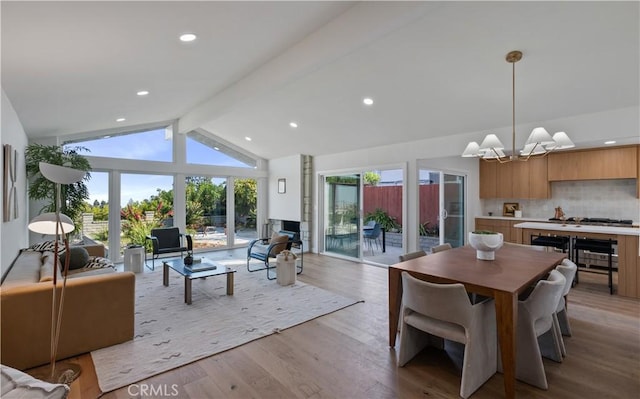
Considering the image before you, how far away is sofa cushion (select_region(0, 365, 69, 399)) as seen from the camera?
1079 mm

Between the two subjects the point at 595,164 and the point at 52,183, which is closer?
the point at 52,183

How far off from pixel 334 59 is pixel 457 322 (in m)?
2.52

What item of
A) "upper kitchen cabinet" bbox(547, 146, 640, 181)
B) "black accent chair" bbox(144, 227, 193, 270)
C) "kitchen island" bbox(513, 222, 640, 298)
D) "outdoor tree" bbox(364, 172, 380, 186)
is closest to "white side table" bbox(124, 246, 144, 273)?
"black accent chair" bbox(144, 227, 193, 270)

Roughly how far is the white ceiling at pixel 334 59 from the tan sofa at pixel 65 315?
1.77 meters

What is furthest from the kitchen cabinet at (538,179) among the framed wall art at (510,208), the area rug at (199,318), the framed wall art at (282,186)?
the framed wall art at (282,186)

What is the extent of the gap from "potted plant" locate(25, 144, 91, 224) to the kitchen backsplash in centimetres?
807

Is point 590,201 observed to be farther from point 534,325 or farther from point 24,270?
point 24,270

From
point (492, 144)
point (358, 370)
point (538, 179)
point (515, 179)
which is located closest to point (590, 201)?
point (538, 179)

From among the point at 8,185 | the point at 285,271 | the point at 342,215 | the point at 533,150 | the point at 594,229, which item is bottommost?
the point at 285,271

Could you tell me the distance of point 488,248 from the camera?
8.87 ft

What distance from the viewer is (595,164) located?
5.20 meters

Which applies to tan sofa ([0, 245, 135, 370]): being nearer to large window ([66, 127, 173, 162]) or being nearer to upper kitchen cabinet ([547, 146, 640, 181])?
large window ([66, 127, 173, 162])

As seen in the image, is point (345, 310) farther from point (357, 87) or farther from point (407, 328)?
point (357, 87)

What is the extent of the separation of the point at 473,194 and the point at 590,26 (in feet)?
15.1
